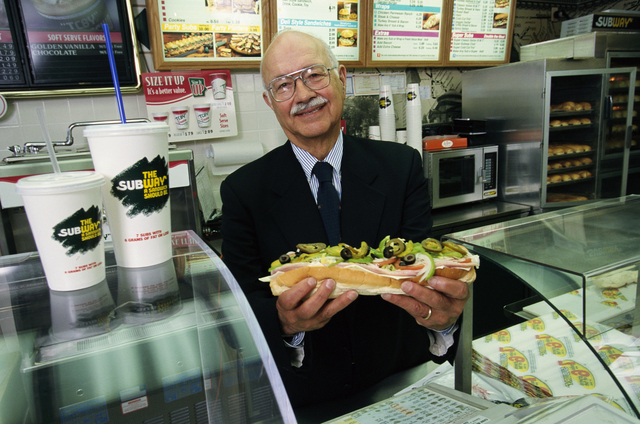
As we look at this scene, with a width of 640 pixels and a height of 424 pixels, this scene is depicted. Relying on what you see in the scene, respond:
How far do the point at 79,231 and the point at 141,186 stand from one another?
4.9 inches

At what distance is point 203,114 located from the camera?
295 cm

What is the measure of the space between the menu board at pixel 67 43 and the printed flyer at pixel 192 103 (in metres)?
0.21

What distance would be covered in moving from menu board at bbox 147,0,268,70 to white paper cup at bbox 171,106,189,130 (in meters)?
0.28

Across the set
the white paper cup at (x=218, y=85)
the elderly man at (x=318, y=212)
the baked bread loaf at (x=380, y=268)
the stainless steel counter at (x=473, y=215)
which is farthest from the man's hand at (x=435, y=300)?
the white paper cup at (x=218, y=85)

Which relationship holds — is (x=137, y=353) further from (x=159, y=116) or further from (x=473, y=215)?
(x=473, y=215)

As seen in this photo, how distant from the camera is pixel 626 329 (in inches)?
44.1

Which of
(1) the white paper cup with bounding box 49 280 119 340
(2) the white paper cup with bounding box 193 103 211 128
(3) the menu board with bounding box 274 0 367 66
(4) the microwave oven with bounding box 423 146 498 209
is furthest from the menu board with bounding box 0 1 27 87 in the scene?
(4) the microwave oven with bounding box 423 146 498 209

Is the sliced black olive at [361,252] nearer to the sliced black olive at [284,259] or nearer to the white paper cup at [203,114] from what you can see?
the sliced black olive at [284,259]

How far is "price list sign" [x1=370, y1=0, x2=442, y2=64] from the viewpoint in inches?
140

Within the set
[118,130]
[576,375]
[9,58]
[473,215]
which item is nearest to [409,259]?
[576,375]

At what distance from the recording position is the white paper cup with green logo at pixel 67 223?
623 millimetres

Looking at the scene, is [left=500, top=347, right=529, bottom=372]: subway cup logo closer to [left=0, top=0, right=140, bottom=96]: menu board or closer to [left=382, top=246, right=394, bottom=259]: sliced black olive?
[left=382, top=246, right=394, bottom=259]: sliced black olive

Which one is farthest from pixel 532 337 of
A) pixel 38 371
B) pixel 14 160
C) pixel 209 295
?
pixel 14 160

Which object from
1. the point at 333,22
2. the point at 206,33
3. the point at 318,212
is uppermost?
the point at 333,22
